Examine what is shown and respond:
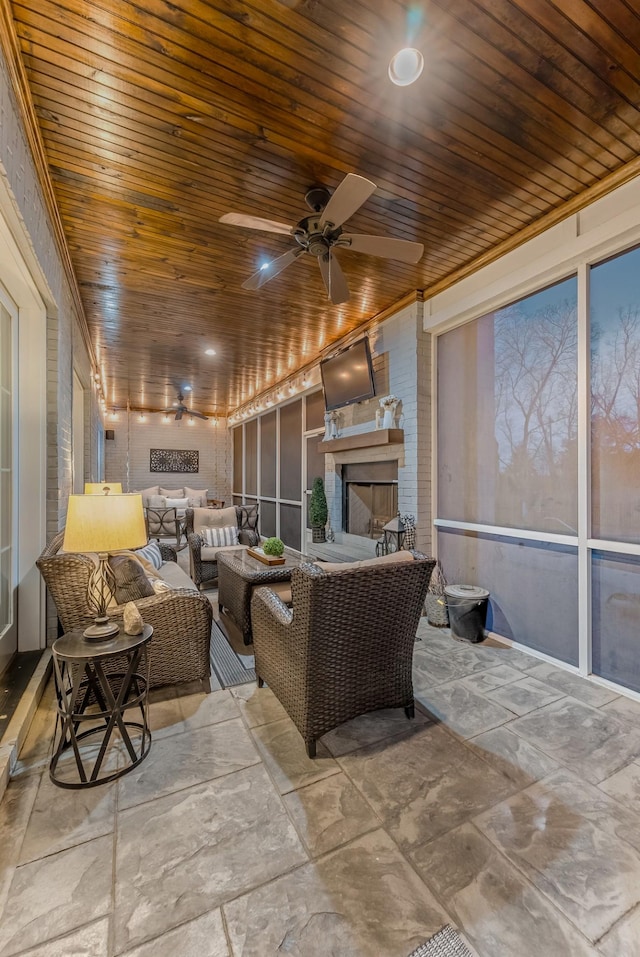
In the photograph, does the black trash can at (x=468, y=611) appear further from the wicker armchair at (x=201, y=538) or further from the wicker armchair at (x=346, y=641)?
the wicker armchair at (x=201, y=538)

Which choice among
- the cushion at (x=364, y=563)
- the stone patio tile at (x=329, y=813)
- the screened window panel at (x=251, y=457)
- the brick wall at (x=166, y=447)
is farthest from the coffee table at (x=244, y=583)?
the brick wall at (x=166, y=447)

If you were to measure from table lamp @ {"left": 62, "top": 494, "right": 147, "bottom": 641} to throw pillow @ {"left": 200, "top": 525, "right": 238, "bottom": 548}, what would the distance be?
2.72 metres

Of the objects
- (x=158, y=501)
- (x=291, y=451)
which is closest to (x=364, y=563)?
(x=291, y=451)

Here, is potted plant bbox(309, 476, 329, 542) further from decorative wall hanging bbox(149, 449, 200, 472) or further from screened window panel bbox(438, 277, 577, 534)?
decorative wall hanging bbox(149, 449, 200, 472)

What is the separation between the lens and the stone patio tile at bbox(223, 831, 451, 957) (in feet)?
3.67

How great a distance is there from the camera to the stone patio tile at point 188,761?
1.68 m

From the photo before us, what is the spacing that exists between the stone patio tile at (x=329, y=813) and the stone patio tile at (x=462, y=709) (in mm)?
687

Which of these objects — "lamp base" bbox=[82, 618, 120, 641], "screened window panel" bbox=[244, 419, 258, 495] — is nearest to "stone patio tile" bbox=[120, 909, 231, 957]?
"lamp base" bbox=[82, 618, 120, 641]

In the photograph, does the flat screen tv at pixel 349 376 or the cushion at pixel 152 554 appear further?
the flat screen tv at pixel 349 376

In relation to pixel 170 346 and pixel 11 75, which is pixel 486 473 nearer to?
pixel 11 75

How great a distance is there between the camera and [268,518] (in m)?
7.86

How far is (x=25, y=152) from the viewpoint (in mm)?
1994

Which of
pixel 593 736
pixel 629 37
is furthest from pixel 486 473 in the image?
pixel 629 37

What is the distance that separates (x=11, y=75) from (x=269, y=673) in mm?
2961
